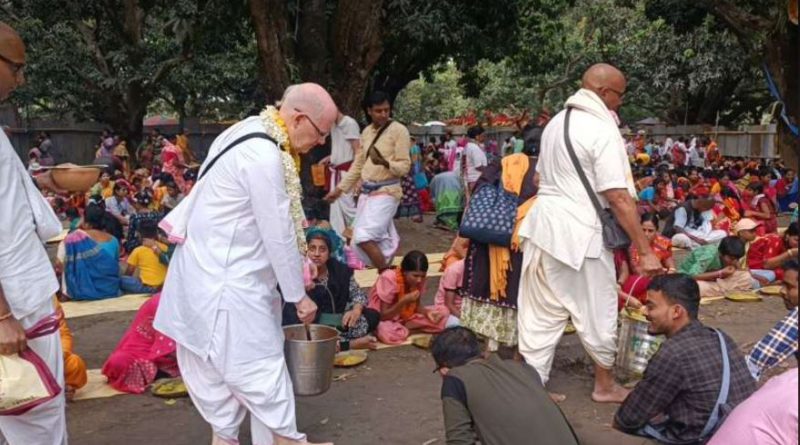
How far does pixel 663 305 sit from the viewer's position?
3791 mm

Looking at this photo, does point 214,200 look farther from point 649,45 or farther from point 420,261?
point 649,45

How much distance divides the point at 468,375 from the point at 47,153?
20.8 meters

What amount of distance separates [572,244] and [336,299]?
1886mm

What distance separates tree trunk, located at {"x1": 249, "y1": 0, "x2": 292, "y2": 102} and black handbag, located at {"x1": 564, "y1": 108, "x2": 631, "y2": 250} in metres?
5.32

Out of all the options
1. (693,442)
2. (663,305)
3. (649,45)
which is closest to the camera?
(693,442)

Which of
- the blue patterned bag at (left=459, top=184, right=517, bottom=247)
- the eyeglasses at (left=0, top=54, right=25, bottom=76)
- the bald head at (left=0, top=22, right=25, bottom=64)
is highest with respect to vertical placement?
A: the bald head at (left=0, top=22, right=25, bottom=64)

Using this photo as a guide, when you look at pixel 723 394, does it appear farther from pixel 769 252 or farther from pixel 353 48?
pixel 353 48

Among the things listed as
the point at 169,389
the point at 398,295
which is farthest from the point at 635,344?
the point at 169,389

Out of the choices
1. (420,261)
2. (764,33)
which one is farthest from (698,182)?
(420,261)

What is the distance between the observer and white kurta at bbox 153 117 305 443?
3.56 m

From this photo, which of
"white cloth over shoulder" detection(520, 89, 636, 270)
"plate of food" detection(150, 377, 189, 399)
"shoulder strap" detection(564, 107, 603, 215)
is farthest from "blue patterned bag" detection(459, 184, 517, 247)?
"plate of food" detection(150, 377, 189, 399)

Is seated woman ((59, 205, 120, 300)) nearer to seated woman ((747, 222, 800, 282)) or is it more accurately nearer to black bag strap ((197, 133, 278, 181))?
black bag strap ((197, 133, 278, 181))

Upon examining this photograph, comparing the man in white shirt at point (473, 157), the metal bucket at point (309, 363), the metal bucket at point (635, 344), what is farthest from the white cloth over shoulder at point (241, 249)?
the man in white shirt at point (473, 157)

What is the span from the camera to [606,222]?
4512 millimetres
